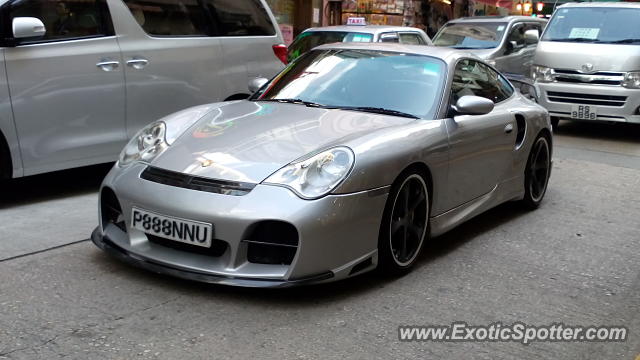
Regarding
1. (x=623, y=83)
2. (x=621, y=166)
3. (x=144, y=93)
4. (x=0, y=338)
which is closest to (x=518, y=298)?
(x=0, y=338)

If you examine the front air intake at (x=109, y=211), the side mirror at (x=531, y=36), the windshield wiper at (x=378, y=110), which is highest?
the windshield wiper at (x=378, y=110)

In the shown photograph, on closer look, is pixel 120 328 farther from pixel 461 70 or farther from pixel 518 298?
pixel 461 70

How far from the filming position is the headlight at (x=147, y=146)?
4.19 m

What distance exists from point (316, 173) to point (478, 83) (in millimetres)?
2157

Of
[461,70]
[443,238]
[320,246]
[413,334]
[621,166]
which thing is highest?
[461,70]

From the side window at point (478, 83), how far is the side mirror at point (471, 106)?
0.20 m

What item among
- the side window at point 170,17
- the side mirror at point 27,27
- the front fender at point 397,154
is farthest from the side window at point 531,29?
the side mirror at point 27,27

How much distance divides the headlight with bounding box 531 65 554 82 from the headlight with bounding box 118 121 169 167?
312 inches

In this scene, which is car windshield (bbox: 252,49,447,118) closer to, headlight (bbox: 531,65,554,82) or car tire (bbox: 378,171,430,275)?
car tire (bbox: 378,171,430,275)

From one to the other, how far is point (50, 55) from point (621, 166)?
20.5 feet

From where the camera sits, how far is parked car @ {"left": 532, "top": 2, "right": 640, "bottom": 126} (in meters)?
10.3

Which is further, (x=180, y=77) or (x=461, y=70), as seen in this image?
(x=180, y=77)

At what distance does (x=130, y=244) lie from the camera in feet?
12.9

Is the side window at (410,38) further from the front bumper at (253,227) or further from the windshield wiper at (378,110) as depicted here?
the front bumper at (253,227)
